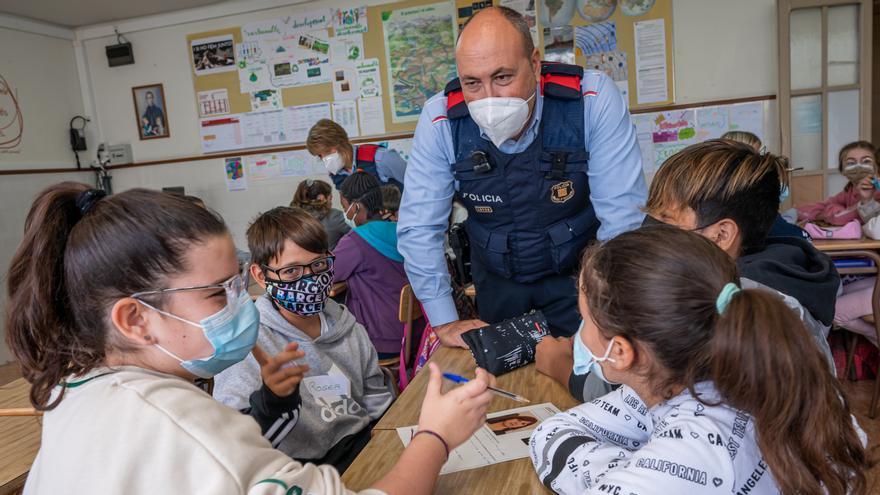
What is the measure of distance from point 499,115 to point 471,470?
1.05 m

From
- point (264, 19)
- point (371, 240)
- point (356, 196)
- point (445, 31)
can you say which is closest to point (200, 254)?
point (371, 240)

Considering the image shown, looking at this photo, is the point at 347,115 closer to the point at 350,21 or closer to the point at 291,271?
the point at 350,21

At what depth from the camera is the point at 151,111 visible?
5.79 meters

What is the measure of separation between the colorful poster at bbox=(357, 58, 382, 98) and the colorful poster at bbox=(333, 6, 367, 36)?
0.29 m

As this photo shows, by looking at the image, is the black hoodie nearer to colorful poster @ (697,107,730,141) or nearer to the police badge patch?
the police badge patch

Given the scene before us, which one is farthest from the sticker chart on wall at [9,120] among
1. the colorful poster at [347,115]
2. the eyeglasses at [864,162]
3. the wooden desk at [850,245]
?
the eyeglasses at [864,162]

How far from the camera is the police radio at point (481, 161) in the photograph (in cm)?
177

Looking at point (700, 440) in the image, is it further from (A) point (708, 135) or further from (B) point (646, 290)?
(A) point (708, 135)

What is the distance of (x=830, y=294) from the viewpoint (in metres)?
1.20

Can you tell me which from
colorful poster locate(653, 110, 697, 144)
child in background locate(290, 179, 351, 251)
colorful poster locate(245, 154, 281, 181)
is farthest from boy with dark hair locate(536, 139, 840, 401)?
colorful poster locate(245, 154, 281, 181)

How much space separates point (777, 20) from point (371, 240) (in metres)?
3.54

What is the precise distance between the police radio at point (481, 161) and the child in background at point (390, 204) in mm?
1434

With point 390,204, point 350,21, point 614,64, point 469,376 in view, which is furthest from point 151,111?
point 469,376

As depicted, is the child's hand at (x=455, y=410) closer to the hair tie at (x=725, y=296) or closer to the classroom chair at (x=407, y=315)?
the hair tie at (x=725, y=296)
